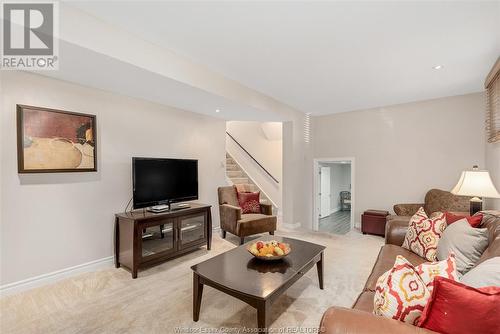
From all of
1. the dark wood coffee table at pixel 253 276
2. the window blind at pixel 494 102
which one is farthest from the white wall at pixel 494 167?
the dark wood coffee table at pixel 253 276

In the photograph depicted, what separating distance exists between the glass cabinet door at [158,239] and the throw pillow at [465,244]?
3035mm

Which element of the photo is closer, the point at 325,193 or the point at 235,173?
the point at 235,173

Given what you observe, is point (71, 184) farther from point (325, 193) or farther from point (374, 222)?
point (325, 193)

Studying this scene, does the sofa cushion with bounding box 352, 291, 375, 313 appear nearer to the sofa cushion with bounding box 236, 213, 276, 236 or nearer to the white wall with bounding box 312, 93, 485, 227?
the sofa cushion with bounding box 236, 213, 276, 236

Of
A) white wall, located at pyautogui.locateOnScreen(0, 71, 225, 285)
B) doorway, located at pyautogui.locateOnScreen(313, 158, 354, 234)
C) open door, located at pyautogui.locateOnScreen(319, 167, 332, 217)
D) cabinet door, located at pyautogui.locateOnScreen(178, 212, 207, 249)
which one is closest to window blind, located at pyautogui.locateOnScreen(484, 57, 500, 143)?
doorway, located at pyautogui.locateOnScreen(313, 158, 354, 234)

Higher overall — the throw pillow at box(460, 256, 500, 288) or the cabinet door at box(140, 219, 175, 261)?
the throw pillow at box(460, 256, 500, 288)

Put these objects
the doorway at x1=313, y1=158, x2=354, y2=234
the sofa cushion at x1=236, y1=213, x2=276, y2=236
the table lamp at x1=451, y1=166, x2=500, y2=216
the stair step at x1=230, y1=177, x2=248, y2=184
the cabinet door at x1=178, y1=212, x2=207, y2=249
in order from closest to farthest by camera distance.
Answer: the table lamp at x1=451, y1=166, x2=500, y2=216 < the cabinet door at x1=178, y1=212, x2=207, y2=249 < the sofa cushion at x1=236, y1=213, x2=276, y2=236 < the doorway at x1=313, y1=158, x2=354, y2=234 < the stair step at x1=230, y1=177, x2=248, y2=184

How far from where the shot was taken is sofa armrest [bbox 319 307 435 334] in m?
1.04

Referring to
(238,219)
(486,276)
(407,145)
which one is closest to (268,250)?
(486,276)

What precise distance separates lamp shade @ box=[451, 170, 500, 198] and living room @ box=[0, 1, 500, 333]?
0.05ft

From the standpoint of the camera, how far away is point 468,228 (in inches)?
79.0

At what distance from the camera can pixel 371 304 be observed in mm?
1601

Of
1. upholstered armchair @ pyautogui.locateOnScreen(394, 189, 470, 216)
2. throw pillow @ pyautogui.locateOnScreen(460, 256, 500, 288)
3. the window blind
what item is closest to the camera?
throw pillow @ pyautogui.locateOnScreen(460, 256, 500, 288)

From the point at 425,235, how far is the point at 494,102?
221 cm
